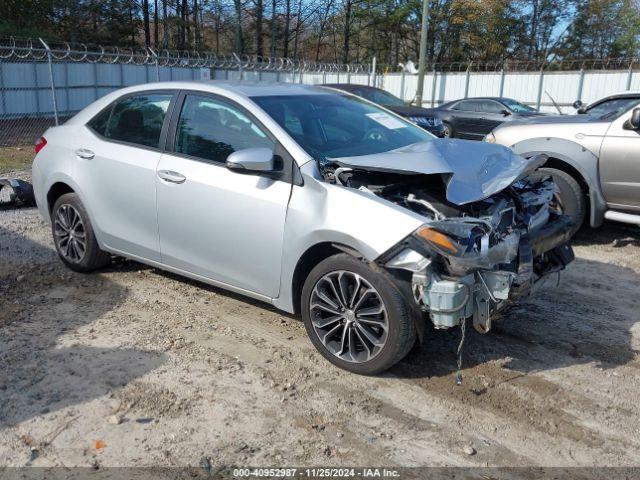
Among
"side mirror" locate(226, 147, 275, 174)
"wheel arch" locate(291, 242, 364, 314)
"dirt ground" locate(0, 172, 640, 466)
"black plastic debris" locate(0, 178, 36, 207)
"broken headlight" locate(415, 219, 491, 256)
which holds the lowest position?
"dirt ground" locate(0, 172, 640, 466)

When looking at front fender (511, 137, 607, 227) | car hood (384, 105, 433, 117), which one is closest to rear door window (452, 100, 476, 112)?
car hood (384, 105, 433, 117)

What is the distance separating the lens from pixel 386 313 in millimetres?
3529

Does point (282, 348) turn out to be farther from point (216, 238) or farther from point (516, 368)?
point (516, 368)

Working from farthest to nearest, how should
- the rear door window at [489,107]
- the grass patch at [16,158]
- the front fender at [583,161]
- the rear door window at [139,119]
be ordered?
1. the rear door window at [489,107]
2. the grass patch at [16,158]
3. the front fender at [583,161]
4. the rear door window at [139,119]

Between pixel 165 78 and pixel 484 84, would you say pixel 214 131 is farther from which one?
pixel 484 84

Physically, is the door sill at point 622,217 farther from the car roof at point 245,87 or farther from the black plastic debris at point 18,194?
the black plastic debris at point 18,194

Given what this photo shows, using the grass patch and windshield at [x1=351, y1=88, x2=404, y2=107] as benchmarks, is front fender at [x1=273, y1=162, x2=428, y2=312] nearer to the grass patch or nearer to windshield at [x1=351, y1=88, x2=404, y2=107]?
the grass patch

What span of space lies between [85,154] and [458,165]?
10.2 feet

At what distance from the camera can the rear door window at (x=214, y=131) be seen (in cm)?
424

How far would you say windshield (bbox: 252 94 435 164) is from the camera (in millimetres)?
4219

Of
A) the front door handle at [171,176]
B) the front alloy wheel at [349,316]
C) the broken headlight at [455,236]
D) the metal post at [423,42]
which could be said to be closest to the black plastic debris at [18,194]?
the front door handle at [171,176]

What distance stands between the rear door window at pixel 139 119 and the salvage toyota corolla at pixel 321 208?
0.04 ft

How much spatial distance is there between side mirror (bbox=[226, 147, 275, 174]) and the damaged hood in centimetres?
42

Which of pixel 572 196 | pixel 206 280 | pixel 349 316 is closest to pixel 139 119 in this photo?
pixel 206 280
